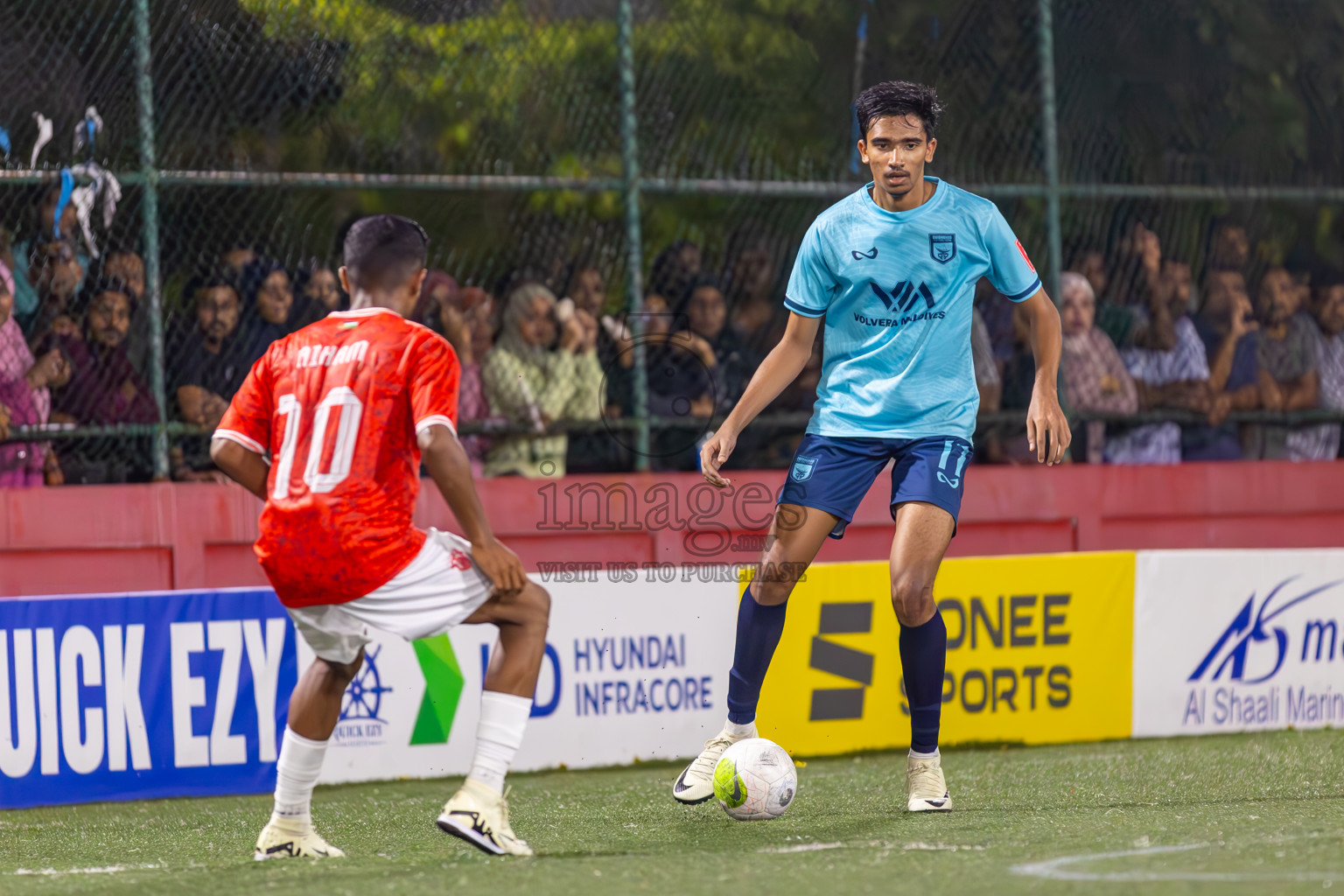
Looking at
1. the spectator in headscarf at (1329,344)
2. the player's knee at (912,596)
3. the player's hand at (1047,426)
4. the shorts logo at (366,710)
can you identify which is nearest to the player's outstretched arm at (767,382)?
the player's knee at (912,596)

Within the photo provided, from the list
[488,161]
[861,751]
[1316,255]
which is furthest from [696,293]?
[1316,255]

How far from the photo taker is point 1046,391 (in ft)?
16.5

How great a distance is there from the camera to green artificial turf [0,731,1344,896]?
362cm

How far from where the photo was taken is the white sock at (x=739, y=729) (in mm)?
5195

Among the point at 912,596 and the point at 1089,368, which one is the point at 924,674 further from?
the point at 1089,368

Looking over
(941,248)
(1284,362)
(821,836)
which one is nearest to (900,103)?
(941,248)

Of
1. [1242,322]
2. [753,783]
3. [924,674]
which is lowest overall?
[753,783]

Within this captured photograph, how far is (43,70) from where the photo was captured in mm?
7367

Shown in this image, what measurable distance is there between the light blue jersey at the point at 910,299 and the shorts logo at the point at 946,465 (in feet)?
0.17

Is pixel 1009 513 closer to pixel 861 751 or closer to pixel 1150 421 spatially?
pixel 1150 421

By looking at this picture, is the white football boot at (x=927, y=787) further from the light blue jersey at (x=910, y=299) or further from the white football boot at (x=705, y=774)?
the light blue jersey at (x=910, y=299)

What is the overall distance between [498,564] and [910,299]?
5.88 feet

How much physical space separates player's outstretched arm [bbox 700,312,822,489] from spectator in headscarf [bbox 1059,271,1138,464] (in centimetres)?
400

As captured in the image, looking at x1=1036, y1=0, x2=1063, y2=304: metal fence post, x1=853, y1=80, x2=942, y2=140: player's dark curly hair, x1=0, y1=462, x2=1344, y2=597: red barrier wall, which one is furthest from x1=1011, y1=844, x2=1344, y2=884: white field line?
x1=1036, y1=0, x2=1063, y2=304: metal fence post
